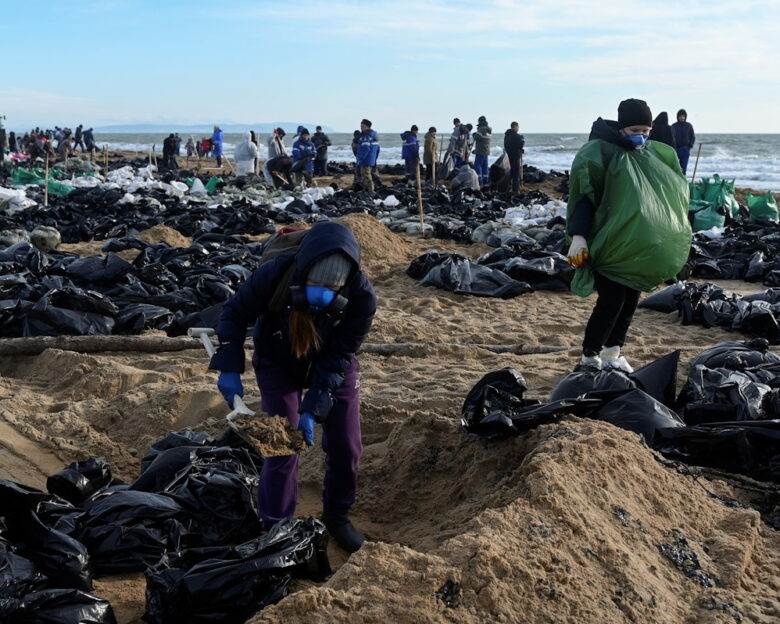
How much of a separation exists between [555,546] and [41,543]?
6.10ft

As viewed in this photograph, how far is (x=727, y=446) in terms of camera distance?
3.46m

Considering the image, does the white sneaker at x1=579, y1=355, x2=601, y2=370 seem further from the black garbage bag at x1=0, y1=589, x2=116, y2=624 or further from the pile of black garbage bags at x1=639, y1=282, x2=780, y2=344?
the black garbage bag at x1=0, y1=589, x2=116, y2=624

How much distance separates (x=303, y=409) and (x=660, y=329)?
4695mm

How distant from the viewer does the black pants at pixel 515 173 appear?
18.5 metres

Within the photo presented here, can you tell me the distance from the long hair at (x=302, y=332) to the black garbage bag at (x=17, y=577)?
1.18 meters

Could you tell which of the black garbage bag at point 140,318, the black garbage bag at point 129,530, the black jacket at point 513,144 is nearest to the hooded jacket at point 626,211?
the black garbage bag at point 129,530

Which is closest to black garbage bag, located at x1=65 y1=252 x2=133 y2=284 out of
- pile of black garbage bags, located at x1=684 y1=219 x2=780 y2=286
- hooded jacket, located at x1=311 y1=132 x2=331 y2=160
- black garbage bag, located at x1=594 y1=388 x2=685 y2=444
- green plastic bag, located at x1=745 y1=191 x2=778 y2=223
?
black garbage bag, located at x1=594 y1=388 x2=685 y2=444

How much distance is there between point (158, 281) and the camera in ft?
24.6

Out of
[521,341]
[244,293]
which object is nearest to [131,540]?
[244,293]

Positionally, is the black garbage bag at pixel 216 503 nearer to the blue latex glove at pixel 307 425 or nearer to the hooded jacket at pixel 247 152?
the blue latex glove at pixel 307 425

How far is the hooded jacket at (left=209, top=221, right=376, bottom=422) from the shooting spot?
291 cm

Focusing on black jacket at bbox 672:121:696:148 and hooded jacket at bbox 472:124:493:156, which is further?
hooded jacket at bbox 472:124:493:156

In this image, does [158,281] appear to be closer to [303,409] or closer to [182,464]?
[182,464]

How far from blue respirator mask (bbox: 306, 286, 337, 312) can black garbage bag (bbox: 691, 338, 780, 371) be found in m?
2.57
